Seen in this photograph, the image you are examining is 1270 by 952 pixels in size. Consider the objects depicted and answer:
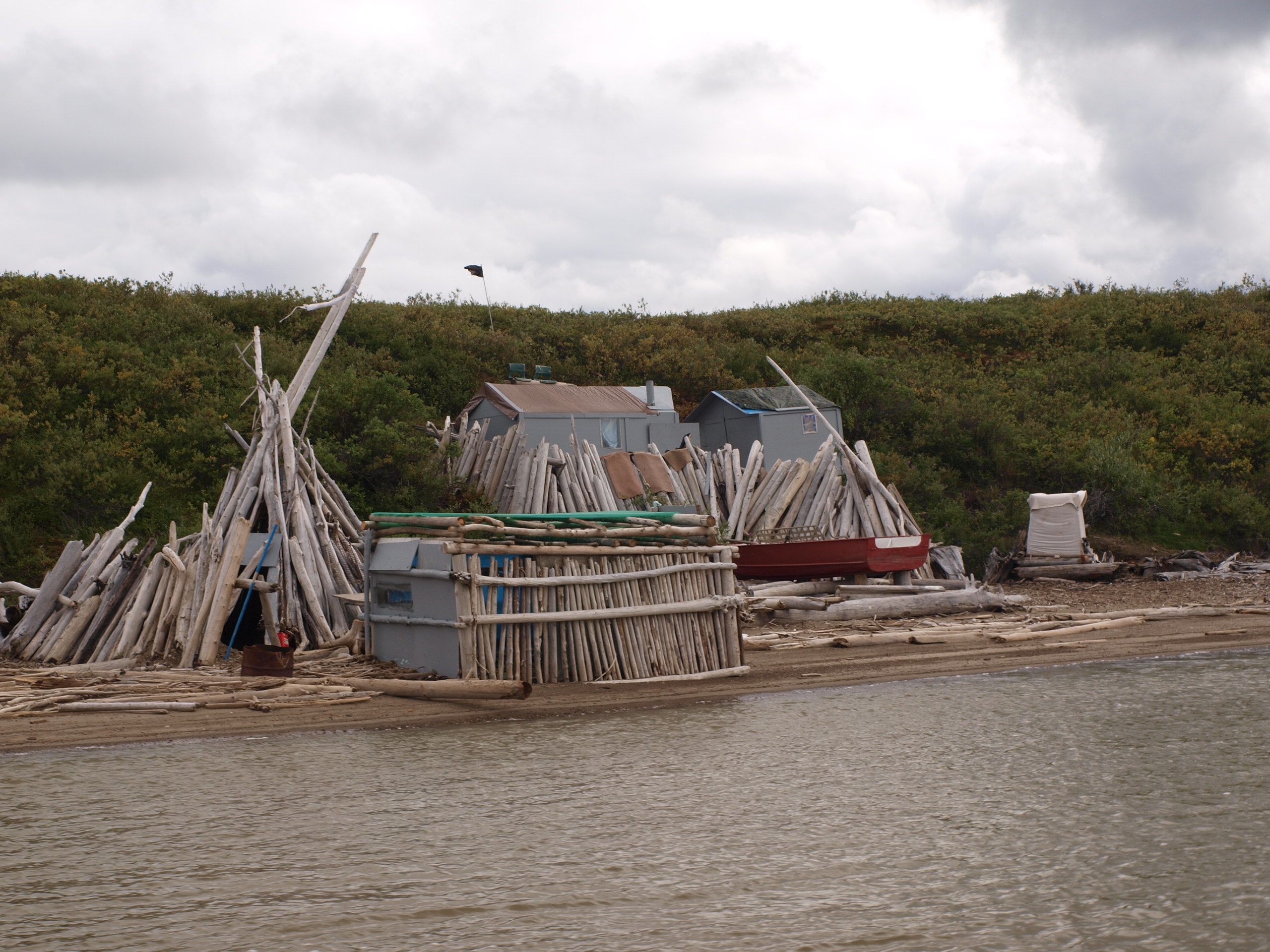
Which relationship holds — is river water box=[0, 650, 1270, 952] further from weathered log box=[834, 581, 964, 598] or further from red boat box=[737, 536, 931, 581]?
red boat box=[737, 536, 931, 581]

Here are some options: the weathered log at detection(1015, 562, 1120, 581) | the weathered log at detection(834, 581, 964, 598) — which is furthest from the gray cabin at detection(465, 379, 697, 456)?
the weathered log at detection(1015, 562, 1120, 581)

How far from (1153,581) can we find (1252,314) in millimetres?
35719

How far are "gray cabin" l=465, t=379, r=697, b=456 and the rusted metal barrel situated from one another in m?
14.2

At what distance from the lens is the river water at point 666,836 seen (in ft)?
18.2

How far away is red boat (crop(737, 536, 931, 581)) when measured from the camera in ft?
65.2

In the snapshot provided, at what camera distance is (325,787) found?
8.38 metres

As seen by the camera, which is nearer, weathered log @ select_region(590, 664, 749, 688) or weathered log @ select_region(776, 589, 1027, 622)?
weathered log @ select_region(590, 664, 749, 688)

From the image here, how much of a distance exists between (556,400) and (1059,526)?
39.6 feet

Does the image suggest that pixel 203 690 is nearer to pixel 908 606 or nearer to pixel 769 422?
pixel 908 606

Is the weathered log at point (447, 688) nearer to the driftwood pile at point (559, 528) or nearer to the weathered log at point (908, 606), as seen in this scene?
the driftwood pile at point (559, 528)

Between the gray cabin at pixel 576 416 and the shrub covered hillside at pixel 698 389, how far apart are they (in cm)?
195

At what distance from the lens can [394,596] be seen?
1308cm

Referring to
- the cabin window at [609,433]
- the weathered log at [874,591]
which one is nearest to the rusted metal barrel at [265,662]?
the weathered log at [874,591]

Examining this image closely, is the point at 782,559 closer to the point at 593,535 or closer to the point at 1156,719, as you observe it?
the point at 593,535
